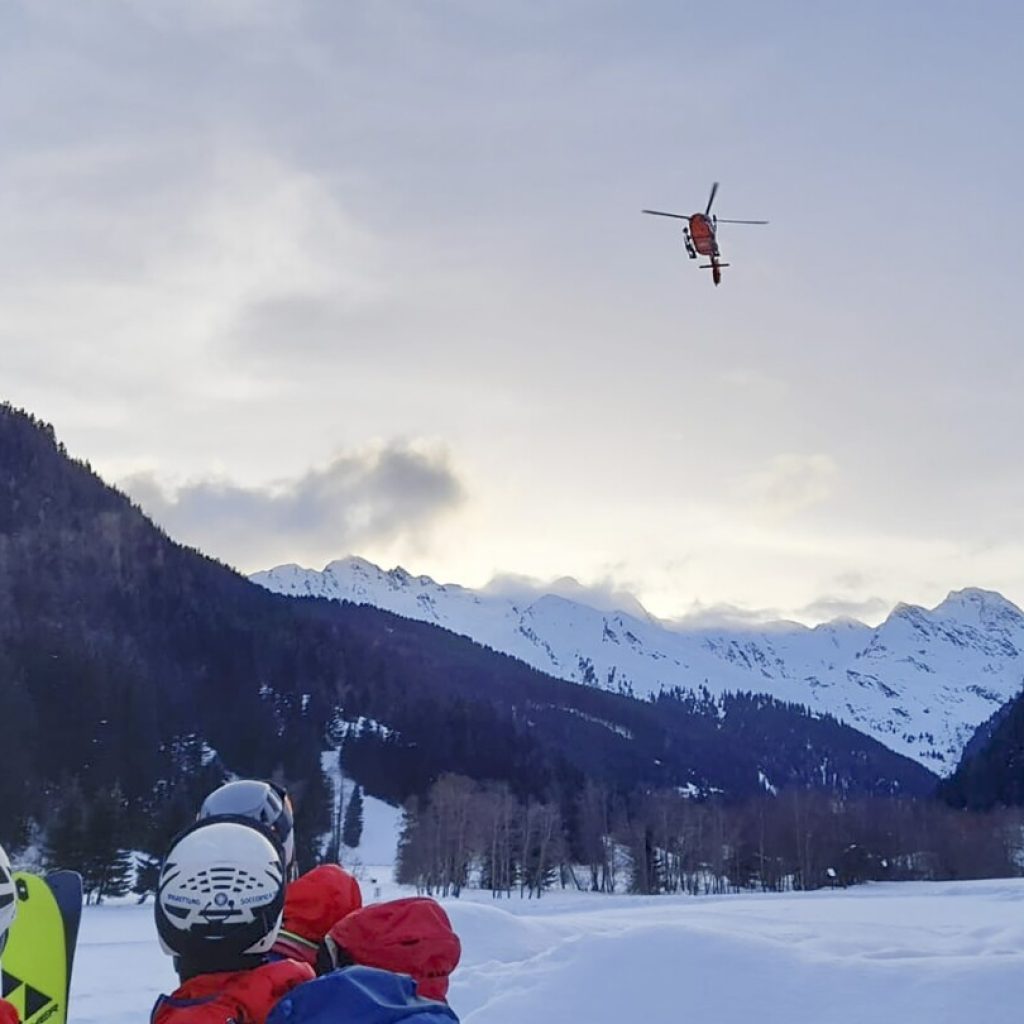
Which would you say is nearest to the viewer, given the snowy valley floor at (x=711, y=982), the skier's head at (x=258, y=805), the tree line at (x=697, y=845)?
the skier's head at (x=258, y=805)

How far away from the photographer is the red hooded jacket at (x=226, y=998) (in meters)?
3.20

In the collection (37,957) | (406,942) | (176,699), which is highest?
(176,699)

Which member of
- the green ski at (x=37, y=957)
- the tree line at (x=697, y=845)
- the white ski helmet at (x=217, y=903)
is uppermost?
the white ski helmet at (x=217, y=903)

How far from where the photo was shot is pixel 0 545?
106 m

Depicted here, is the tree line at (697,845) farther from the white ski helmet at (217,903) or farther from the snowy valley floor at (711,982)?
the white ski helmet at (217,903)

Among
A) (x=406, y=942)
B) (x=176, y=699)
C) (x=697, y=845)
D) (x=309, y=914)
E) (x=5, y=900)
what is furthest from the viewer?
(x=176, y=699)

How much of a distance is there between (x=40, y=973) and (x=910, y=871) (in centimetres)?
8752

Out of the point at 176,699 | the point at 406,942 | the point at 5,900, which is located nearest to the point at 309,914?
the point at 406,942

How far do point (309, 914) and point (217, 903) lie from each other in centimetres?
132

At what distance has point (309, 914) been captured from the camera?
14.7 feet

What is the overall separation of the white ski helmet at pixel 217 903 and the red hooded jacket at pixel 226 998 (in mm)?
41

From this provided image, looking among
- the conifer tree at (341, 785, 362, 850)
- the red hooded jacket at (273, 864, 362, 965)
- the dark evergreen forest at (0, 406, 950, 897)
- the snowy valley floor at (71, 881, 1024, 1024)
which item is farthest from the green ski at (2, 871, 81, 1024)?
the conifer tree at (341, 785, 362, 850)

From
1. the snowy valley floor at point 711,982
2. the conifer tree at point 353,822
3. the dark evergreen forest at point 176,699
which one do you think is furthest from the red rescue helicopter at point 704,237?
the conifer tree at point 353,822

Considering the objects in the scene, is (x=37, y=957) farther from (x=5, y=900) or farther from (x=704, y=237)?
(x=704, y=237)
